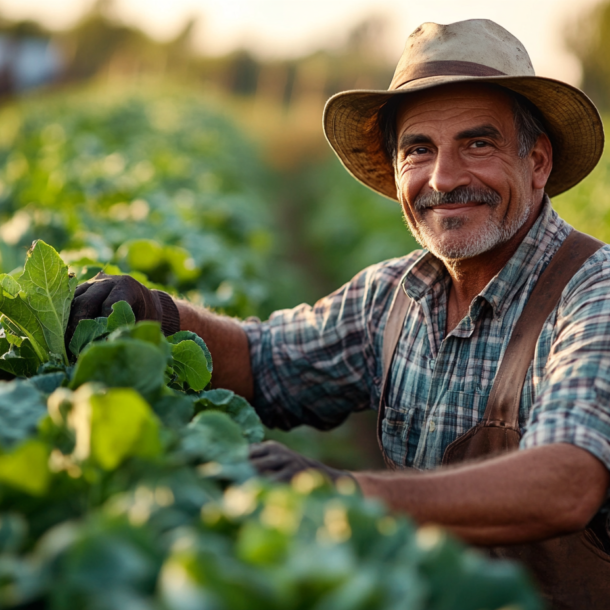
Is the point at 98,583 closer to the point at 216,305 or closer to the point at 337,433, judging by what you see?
the point at 216,305

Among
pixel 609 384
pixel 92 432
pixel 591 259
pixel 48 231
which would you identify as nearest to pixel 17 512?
pixel 92 432

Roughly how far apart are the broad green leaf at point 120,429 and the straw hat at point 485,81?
186 centimetres

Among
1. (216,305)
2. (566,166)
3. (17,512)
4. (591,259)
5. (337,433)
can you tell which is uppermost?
(566,166)

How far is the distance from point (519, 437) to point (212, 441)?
1.27 meters

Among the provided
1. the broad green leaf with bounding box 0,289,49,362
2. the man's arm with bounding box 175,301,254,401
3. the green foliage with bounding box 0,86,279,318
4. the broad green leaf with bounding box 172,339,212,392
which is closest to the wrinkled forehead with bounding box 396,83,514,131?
the man's arm with bounding box 175,301,254,401

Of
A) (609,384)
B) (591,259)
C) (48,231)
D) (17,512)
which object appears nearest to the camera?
(17,512)

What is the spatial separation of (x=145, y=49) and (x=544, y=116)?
69420 millimetres

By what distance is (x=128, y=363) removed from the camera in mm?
1335

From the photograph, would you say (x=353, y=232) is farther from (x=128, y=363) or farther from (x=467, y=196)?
(x=128, y=363)

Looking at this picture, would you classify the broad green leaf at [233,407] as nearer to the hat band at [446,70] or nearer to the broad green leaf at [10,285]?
the broad green leaf at [10,285]

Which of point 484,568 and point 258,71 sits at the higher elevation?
point 258,71

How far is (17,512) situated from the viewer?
106 cm

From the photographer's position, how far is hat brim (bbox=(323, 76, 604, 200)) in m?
2.60

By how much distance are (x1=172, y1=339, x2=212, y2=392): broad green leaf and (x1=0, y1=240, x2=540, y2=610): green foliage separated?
53 cm
